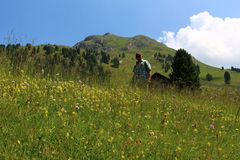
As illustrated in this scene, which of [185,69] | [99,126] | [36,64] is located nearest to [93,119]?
[99,126]

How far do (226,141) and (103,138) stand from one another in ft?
10.5

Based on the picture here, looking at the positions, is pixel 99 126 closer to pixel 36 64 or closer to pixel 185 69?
pixel 36 64

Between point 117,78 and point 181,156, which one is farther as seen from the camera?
point 117,78

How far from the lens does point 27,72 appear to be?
1137 centimetres

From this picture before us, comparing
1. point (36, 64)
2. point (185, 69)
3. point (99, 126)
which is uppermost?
point (185, 69)

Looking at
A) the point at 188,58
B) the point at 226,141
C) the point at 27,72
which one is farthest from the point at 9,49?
the point at 188,58

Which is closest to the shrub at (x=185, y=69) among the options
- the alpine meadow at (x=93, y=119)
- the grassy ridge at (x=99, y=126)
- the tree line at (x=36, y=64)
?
the alpine meadow at (x=93, y=119)

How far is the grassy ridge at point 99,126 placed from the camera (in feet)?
20.4

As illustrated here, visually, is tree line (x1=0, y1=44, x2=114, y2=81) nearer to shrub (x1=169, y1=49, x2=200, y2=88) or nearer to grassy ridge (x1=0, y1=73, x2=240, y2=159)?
grassy ridge (x1=0, y1=73, x2=240, y2=159)

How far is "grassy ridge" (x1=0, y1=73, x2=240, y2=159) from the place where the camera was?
6.22 m

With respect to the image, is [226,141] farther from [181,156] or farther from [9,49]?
[9,49]

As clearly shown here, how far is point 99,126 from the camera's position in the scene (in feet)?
24.6

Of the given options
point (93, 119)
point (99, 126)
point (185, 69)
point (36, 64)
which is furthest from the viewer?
point (185, 69)

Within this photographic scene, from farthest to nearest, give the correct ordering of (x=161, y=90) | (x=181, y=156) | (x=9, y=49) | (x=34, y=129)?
(x=161, y=90) → (x=9, y=49) → (x=181, y=156) → (x=34, y=129)
